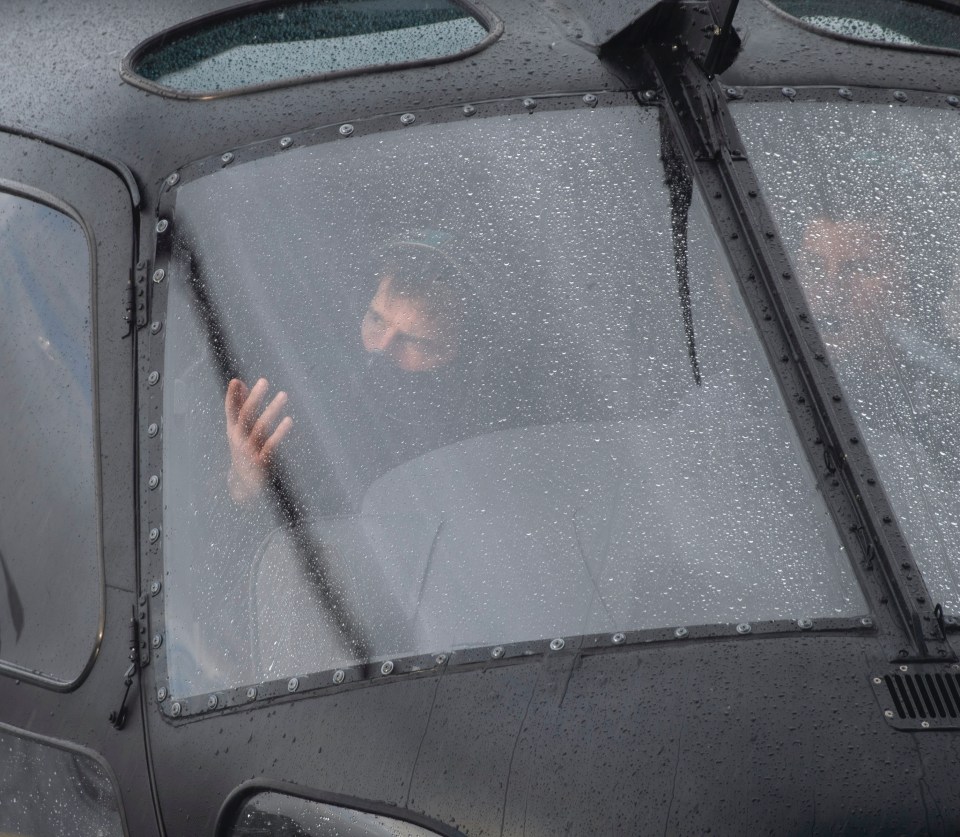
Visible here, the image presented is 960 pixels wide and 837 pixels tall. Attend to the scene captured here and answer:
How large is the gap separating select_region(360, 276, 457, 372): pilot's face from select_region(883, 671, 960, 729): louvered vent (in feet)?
3.25

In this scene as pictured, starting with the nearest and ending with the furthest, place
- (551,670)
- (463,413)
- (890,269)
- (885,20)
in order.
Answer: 1. (551,670)
2. (463,413)
3. (890,269)
4. (885,20)

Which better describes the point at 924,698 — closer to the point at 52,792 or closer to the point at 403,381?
the point at 403,381

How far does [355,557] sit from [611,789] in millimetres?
658

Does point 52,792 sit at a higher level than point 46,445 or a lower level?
lower

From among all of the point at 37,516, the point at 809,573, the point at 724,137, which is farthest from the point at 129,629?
the point at 724,137

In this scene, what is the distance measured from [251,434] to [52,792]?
32.0 inches

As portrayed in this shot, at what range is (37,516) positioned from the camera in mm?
3064

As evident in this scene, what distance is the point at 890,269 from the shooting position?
287 cm

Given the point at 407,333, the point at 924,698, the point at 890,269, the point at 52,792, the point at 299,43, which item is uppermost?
the point at 299,43

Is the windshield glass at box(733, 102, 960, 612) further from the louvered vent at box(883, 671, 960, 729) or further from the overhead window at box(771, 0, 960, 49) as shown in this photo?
the overhead window at box(771, 0, 960, 49)

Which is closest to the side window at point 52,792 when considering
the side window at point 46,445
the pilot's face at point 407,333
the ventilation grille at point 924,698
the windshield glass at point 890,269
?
the side window at point 46,445

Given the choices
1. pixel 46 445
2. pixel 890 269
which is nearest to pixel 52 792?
pixel 46 445

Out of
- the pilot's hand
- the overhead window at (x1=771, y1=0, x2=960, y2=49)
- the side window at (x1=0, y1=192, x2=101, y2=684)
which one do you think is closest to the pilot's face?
the pilot's hand

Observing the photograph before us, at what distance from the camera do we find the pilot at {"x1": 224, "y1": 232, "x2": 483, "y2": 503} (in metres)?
2.65
